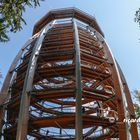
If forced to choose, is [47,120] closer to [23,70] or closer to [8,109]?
[8,109]

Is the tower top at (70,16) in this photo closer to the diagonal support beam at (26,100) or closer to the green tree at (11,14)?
the diagonal support beam at (26,100)

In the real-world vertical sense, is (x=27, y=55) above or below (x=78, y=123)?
above

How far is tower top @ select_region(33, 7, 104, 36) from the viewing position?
2894 cm

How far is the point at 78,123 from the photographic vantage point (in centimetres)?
1655

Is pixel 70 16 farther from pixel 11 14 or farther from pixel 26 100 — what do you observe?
pixel 11 14

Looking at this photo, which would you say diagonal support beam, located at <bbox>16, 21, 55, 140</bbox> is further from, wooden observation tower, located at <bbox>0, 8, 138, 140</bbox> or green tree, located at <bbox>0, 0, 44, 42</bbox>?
green tree, located at <bbox>0, 0, 44, 42</bbox>

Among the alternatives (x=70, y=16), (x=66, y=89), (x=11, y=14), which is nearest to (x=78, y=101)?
(x=66, y=89)

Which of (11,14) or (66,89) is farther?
(66,89)

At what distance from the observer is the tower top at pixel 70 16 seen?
1139 inches

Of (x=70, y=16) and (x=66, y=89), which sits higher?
(x=70, y=16)

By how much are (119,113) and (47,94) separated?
4744 millimetres

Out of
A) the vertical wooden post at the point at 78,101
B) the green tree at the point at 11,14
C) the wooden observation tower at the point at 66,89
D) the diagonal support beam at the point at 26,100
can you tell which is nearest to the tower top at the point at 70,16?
the wooden observation tower at the point at 66,89

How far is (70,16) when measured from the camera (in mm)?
28922

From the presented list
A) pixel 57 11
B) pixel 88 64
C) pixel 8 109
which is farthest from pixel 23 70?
pixel 57 11
